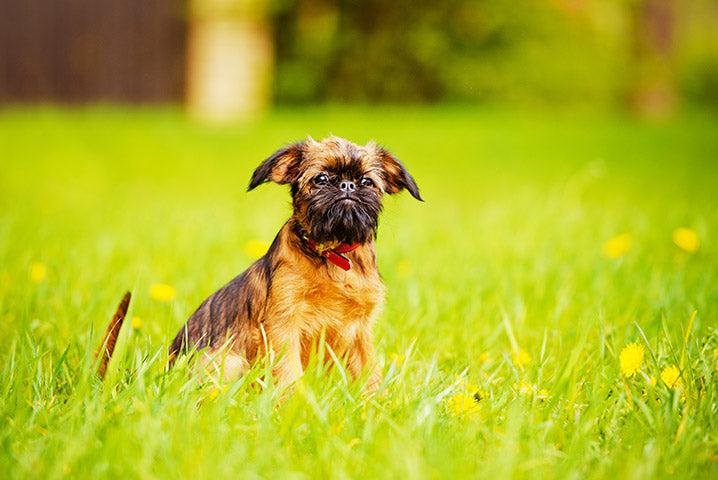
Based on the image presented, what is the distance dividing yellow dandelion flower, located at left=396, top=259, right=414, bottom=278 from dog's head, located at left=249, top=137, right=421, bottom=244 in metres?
1.64

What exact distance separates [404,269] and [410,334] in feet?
3.77

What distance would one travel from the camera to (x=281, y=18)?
726 inches

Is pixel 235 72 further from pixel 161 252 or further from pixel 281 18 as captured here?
pixel 161 252

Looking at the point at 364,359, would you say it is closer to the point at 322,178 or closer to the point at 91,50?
the point at 322,178

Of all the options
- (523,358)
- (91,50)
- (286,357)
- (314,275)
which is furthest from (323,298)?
(91,50)

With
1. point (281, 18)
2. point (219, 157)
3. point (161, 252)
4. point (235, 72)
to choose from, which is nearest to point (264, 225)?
point (161, 252)

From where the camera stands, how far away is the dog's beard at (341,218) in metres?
2.29

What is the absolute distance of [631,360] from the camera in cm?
242

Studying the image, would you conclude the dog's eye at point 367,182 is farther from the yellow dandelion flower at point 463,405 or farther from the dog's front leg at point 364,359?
the yellow dandelion flower at point 463,405

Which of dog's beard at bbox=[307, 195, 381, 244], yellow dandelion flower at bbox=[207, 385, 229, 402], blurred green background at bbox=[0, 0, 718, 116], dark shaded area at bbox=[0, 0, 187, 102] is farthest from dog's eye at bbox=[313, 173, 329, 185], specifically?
dark shaded area at bbox=[0, 0, 187, 102]

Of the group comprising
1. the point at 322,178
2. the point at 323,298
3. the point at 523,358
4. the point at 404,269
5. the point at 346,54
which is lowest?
the point at 404,269

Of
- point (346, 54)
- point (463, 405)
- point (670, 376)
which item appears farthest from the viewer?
point (346, 54)

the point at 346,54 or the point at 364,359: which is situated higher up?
the point at 346,54

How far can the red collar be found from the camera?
96.5 inches
